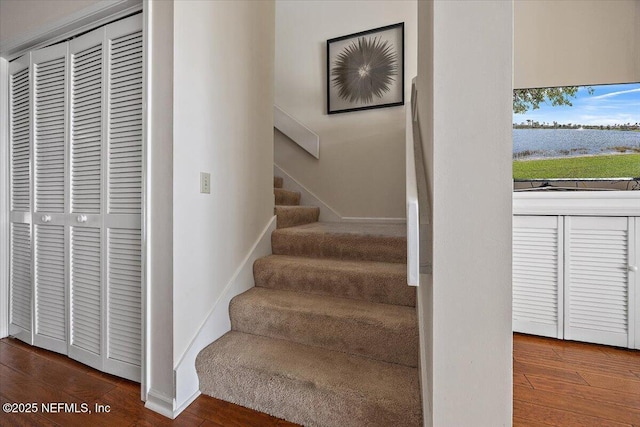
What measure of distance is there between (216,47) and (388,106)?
5.51 feet

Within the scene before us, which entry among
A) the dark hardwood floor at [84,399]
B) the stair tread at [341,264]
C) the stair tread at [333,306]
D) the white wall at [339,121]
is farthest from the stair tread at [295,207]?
the dark hardwood floor at [84,399]

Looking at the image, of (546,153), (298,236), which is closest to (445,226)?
(298,236)

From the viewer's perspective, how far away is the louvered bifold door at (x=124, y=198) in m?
1.42

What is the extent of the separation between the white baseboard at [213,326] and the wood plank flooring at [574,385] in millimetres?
1341

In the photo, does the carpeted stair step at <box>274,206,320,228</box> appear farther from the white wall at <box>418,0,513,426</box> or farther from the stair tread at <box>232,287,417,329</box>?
the white wall at <box>418,0,513,426</box>

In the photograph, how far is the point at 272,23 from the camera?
1.97 m

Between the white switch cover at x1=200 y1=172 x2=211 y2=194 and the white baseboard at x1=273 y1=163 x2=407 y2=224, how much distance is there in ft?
5.33

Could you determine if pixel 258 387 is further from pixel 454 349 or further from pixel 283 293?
pixel 454 349

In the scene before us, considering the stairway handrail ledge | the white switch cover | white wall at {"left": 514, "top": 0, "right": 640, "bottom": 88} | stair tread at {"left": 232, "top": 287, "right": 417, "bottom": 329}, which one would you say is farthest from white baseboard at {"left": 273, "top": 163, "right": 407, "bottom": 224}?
the white switch cover

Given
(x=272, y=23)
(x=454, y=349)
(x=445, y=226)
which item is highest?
(x=272, y=23)

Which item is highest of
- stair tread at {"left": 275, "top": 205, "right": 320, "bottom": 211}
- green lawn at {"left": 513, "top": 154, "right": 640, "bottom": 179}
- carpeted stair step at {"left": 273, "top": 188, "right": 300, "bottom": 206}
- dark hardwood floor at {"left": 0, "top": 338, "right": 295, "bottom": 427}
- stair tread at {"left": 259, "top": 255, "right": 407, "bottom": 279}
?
green lawn at {"left": 513, "top": 154, "right": 640, "bottom": 179}

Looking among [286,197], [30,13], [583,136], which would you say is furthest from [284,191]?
[583,136]

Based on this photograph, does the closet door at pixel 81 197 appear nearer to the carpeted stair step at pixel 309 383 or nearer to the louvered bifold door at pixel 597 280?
the carpeted stair step at pixel 309 383

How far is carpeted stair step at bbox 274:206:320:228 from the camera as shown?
2.17m
